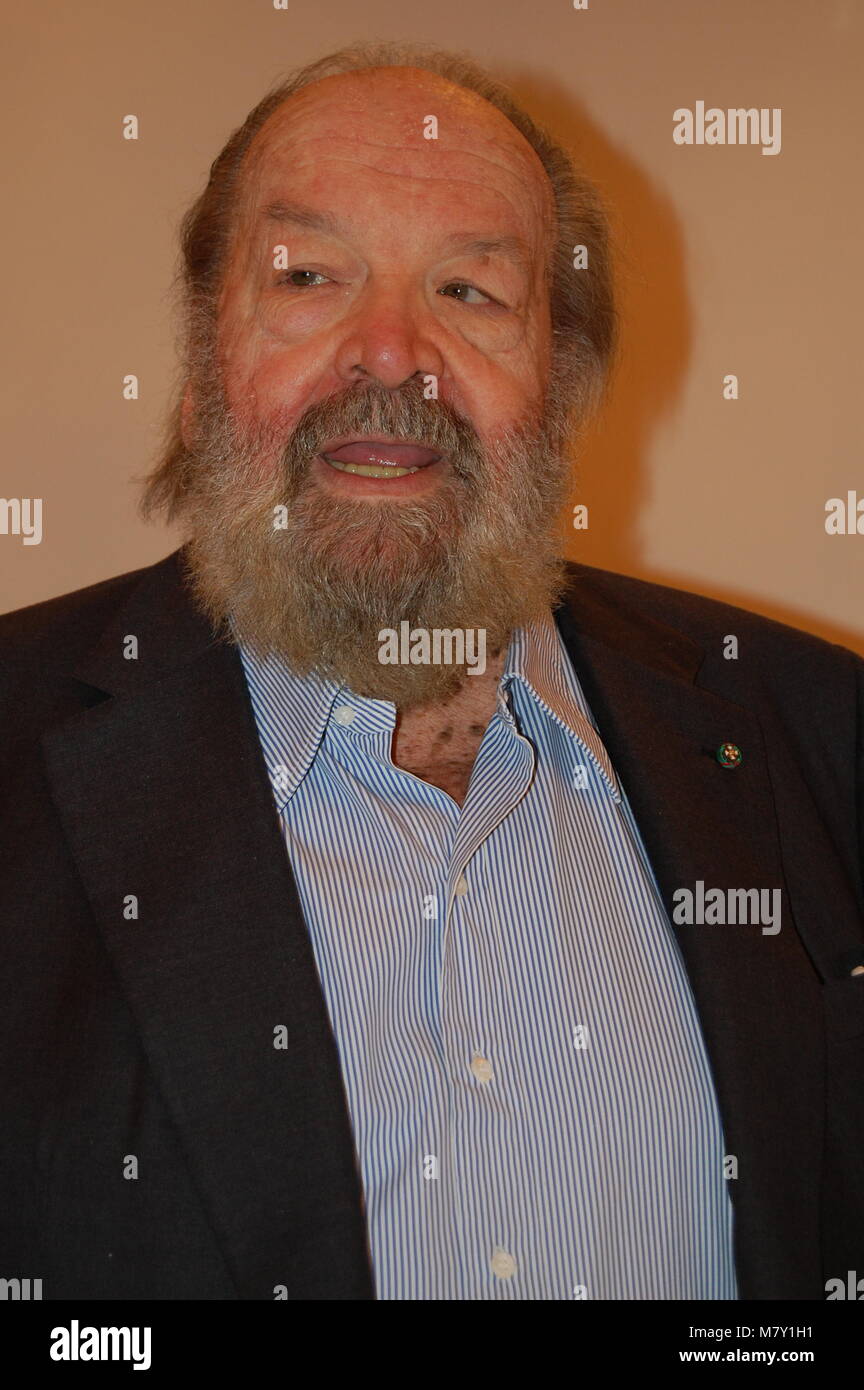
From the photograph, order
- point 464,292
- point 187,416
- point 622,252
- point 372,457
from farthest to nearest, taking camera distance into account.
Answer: point 622,252 → point 187,416 → point 464,292 → point 372,457

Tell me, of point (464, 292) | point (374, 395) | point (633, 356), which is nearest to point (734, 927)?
point (374, 395)

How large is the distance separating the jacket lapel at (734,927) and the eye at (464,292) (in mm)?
466

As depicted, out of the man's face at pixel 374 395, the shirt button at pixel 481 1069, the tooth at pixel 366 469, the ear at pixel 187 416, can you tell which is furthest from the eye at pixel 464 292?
the shirt button at pixel 481 1069

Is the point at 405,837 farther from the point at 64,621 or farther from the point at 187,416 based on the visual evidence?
the point at 187,416

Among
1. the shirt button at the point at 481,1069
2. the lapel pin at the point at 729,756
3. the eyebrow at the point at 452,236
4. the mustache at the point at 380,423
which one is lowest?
the shirt button at the point at 481,1069

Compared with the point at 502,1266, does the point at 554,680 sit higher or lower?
higher

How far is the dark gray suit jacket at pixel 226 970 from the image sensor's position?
4.62 ft

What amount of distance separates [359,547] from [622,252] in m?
0.98

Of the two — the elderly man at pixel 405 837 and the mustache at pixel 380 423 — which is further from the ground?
the mustache at pixel 380 423

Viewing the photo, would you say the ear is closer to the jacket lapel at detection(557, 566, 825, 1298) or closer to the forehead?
the forehead

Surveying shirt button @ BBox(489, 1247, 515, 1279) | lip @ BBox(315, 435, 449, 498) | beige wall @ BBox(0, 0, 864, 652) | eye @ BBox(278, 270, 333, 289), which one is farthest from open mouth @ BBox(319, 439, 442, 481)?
shirt button @ BBox(489, 1247, 515, 1279)

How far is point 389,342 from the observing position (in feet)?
5.68

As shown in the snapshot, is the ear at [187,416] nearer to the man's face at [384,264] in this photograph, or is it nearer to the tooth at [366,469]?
the man's face at [384,264]

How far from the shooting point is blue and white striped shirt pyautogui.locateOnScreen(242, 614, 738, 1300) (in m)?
1.47
